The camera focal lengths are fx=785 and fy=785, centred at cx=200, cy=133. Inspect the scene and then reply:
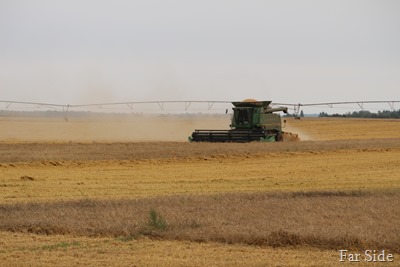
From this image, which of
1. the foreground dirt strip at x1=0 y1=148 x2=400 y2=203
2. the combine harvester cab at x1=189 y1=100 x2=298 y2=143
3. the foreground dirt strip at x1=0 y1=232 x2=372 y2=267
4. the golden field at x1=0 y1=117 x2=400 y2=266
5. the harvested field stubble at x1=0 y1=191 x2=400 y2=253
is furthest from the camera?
the combine harvester cab at x1=189 y1=100 x2=298 y2=143

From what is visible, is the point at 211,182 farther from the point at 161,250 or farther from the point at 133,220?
the point at 161,250

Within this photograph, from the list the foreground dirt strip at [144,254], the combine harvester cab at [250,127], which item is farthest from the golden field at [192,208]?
the combine harvester cab at [250,127]

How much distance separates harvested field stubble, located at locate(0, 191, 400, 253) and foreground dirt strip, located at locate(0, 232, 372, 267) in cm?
47

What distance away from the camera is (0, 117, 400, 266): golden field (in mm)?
12750

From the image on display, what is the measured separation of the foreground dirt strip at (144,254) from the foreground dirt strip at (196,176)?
624 centimetres

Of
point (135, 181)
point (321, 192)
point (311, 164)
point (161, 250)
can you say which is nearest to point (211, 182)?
point (135, 181)

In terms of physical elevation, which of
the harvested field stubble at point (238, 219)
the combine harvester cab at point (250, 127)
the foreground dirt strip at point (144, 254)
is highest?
the combine harvester cab at point (250, 127)

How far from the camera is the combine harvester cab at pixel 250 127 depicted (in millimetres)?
43844

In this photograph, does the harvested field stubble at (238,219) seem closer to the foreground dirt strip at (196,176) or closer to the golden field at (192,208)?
the golden field at (192,208)

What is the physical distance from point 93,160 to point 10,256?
19.0 meters

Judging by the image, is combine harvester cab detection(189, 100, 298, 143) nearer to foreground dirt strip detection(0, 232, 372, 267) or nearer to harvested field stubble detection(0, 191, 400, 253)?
harvested field stubble detection(0, 191, 400, 253)

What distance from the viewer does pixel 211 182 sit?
24266 millimetres

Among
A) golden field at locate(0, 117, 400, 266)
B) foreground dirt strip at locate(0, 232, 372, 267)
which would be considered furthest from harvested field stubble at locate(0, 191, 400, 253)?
foreground dirt strip at locate(0, 232, 372, 267)

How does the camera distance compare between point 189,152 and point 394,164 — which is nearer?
point 394,164
